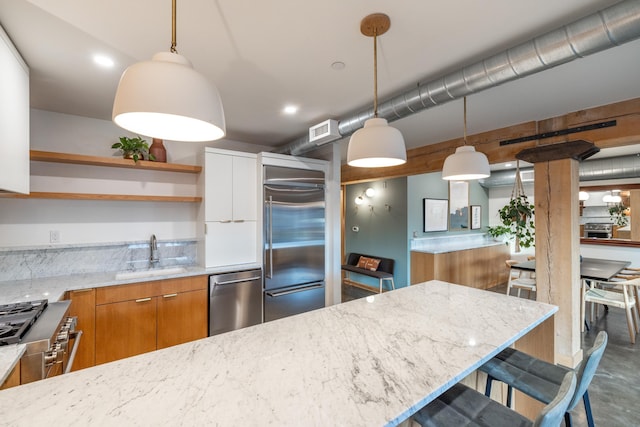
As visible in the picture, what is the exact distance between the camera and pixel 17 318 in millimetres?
1543

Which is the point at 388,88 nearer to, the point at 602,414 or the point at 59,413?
the point at 59,413

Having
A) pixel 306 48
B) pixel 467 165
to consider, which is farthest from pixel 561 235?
pixel 306 48

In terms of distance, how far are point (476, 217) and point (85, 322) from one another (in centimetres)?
701

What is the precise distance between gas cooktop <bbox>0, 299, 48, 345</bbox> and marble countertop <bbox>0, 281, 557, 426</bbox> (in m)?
0.64

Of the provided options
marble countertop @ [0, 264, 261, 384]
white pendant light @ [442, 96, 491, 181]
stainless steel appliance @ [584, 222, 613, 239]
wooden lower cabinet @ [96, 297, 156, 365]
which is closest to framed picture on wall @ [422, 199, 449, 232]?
stainless steel appliance @ [584, 222, 613, 239]

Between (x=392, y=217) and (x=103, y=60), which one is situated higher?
(x=103, y=60)

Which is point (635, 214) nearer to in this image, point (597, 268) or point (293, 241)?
point (597, 268)

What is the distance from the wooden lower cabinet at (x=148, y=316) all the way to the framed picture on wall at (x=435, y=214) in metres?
4.08

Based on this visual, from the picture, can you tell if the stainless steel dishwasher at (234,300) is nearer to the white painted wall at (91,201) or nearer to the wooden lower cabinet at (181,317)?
the wooden lower cabinet at (181,317)

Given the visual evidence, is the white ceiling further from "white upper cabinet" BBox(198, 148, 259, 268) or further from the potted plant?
"white upper cabinet" BBox(198, 148, 259, 268)

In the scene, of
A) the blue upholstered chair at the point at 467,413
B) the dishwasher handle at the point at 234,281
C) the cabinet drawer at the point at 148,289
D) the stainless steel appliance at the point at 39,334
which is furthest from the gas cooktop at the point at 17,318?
the blue upholstered chair at the point at 467,413

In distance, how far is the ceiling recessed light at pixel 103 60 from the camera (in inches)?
72.8

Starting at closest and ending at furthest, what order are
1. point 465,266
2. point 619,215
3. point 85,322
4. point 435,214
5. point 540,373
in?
point 540,373 < point 85,322 < point 465,266 < point 619,215 < point 435,214

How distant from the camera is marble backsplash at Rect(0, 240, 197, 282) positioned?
252cm
